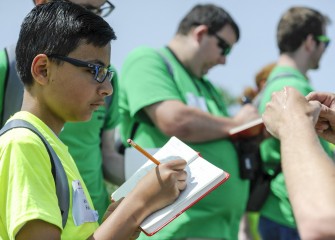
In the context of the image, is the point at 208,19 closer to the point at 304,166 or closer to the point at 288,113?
the point at 288,113

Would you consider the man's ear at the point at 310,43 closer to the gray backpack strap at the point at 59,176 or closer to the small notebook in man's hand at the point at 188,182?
the small notebook in man's hand at the point at 188,182

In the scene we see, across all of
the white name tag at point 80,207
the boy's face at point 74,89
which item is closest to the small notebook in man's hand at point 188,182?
the white name tag at point 80,207

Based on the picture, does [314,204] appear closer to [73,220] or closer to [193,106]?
[73,220]

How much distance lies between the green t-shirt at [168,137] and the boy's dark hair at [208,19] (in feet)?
1.37

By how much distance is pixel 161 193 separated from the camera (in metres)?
2.29

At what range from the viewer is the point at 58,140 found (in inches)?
96.7

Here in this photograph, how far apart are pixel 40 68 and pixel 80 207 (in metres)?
0.49

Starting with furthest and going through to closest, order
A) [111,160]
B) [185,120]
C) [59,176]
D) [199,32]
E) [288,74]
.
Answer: [288,74] < [199,32] < [185,120] < [111,160] < [59,176]

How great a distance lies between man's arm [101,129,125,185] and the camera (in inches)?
153

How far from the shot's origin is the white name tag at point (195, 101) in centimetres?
424

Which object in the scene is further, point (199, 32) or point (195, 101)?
point (199, 32)

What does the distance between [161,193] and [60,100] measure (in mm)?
466

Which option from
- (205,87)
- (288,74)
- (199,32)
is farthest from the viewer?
(288,74)

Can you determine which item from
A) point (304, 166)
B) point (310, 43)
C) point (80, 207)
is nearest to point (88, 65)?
point (80, 207)
